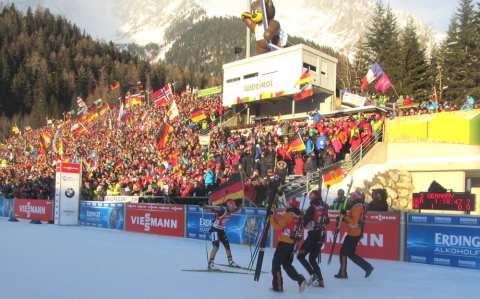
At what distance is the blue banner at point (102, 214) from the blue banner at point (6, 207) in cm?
871

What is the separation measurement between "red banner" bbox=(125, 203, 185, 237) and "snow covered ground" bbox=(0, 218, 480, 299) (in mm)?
4321

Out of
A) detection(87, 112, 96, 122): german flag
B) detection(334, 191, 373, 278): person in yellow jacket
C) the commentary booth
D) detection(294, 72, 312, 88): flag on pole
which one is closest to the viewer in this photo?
detection(334, 191, 373, 278): person in yellow jacket

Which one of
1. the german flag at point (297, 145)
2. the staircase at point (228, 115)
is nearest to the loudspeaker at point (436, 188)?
the german flag at point (297, 145)

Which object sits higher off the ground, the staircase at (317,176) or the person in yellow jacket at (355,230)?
the staircase at (317,176)

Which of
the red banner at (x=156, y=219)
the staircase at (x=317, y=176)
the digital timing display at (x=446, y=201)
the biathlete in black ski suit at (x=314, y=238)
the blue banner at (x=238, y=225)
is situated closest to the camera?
the biathlete in black ski suit at (x=314, y=238)

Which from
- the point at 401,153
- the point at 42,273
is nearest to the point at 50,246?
the point at 42,273

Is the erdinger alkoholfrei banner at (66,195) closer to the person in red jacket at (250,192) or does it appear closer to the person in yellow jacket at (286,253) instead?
the person in red jacket at (250,192)

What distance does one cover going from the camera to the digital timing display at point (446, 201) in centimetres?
1219

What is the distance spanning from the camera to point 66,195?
81.2ft

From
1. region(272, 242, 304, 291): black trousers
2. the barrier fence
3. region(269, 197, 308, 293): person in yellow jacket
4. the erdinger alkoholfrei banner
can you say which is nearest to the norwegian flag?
the erdinger alkoholfrei banner

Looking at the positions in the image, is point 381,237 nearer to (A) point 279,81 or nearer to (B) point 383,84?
(B) point 383,84

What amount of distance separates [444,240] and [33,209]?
76.6 feet

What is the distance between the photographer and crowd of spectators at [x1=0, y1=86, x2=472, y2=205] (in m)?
20.0

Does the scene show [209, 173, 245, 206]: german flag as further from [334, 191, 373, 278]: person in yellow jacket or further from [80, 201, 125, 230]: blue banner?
[80, 201, 125, 230]: blue banner
